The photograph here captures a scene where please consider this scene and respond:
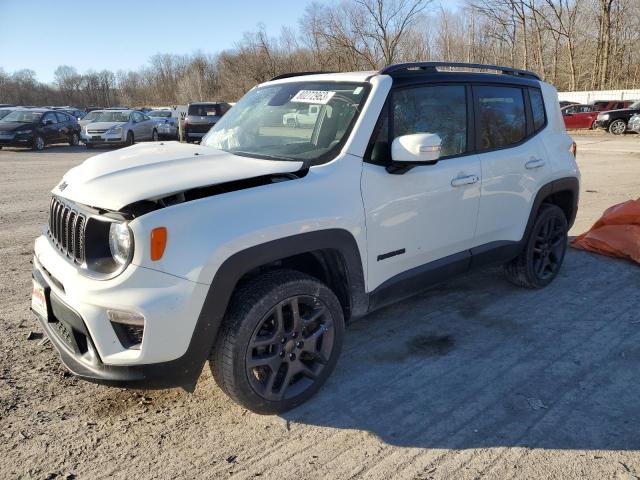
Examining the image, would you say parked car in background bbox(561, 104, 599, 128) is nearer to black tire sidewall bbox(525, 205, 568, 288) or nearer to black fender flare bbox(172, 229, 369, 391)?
black tire sidewall bbox(525, 205, 568, 288)

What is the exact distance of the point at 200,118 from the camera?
2103cm

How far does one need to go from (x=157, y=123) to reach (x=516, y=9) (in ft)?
138

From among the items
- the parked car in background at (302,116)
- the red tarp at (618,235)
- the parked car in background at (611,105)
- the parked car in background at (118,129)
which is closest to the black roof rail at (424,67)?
the parked car in background at (302,116)

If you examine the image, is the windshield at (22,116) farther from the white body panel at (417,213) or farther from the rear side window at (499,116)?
the white body panel at (417,213)

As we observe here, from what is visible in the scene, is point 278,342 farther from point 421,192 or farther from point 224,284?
point 421,192

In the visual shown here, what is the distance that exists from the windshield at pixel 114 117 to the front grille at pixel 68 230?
801 inches

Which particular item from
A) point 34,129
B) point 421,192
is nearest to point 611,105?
point 34,129

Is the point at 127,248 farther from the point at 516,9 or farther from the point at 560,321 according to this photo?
the point at 516,9

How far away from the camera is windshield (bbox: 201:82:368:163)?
324cm

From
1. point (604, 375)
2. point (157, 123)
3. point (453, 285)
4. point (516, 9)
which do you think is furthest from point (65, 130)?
point (516, 9)

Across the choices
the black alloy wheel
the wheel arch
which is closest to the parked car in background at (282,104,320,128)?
the black alloy wheel

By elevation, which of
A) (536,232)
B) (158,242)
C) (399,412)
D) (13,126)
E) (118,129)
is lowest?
(399,412)

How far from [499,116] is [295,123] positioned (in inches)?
68.3

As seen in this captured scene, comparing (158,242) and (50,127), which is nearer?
(158,242)
